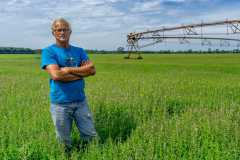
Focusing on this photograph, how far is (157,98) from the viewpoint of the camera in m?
10.6

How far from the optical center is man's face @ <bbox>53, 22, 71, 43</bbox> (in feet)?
18.4

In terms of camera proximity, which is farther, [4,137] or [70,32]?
[4,137]

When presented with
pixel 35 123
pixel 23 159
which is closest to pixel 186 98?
pixel 35 123

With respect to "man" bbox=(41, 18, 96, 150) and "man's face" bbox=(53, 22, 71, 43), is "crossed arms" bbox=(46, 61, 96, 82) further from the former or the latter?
"man's face" bbox=(53, 22, 71, 43)

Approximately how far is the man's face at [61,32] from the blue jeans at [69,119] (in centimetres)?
98

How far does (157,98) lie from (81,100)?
492 centimetres

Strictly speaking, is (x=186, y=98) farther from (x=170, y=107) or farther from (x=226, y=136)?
(x=226, y=136)

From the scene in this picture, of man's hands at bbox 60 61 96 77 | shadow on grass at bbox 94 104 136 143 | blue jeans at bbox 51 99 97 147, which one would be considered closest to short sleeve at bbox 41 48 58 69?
man's hands at bbox 60 61 96 77

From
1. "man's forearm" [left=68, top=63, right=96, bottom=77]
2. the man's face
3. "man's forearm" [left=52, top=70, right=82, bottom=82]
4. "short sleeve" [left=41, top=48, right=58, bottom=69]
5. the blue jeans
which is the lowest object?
the blue jeans

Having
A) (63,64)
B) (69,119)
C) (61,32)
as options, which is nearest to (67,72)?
(63,64)

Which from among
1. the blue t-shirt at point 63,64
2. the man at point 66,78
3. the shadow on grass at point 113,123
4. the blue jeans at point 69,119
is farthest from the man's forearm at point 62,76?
the shadow on grass at point 113,123

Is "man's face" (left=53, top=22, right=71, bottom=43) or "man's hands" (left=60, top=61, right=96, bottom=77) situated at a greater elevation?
"man's face" (left=53, top=22, right=71, bottom=43)

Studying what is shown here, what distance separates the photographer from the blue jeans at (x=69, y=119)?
230 inches

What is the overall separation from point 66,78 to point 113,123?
2.23m
